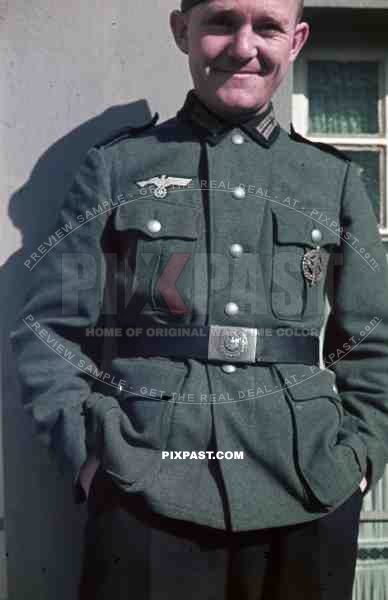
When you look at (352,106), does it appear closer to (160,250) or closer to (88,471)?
(160,250)

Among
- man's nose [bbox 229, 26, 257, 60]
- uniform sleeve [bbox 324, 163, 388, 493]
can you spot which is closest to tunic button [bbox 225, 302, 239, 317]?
uniform sleeve [bbox 324, 163, 388, 493]

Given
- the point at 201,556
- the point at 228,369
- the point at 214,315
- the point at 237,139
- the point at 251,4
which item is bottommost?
the point at 201,556

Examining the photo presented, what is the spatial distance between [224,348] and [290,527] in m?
0.35

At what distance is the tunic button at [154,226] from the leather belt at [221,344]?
19cm

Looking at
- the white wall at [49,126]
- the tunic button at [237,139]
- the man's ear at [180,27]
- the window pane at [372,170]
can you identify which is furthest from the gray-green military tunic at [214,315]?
the window pane at [372,170]

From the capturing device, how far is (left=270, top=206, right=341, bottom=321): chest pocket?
64.8 inches

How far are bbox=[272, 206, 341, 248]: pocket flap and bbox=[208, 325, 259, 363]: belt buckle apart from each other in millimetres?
201

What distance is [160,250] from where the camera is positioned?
1.63 m

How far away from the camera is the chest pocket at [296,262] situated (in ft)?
5.40

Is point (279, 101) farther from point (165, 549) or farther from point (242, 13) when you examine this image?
point (165, 549)

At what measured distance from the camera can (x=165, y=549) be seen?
1547 mm

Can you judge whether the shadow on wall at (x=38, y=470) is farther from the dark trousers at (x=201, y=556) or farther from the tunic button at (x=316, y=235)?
the tunic button at (x=316, y=235)

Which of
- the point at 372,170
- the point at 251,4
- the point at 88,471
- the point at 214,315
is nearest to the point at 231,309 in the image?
the point at 214,315

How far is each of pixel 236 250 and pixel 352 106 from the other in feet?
2.89
